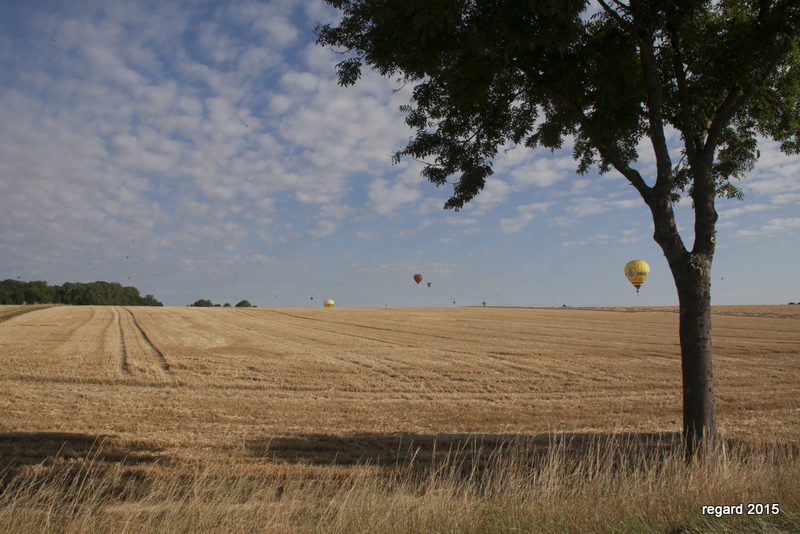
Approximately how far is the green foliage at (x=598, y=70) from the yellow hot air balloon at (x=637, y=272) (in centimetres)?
3666

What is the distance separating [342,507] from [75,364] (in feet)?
47.9

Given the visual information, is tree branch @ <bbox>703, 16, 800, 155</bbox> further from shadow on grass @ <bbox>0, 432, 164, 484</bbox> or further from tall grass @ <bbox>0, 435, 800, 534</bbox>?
shadow on grass @ <bbox>0, 432, 164, 484</bbox>

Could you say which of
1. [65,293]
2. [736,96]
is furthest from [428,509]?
[65,293]

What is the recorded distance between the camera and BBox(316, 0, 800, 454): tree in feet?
20.5

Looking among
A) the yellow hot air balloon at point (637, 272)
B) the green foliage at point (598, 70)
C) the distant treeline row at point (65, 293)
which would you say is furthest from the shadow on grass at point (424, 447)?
the distant treeline row at point (65, 293)

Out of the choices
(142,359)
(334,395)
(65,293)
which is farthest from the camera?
(65,293)

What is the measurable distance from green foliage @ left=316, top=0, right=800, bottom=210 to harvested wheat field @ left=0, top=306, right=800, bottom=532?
15.2 feet

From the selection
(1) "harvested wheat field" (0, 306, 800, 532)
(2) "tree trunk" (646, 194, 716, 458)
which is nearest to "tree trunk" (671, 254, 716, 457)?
(2) "tree trunk" (646, 194, 716, 458)

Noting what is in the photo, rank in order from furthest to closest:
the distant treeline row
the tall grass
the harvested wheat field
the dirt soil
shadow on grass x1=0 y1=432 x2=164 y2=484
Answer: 1. the distant treeline row
2. the dirt soil
3. shadow on grass x1=0 y1=432 x2=164 y2=484
4. the harvested wheat field
5. the tall grass

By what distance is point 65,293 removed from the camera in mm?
109875

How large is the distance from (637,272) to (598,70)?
4009 centimetres

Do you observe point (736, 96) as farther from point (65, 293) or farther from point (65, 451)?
point (65, 293)

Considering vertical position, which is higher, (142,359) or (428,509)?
(428,509)

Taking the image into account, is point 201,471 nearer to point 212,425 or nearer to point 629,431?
point 212,425
